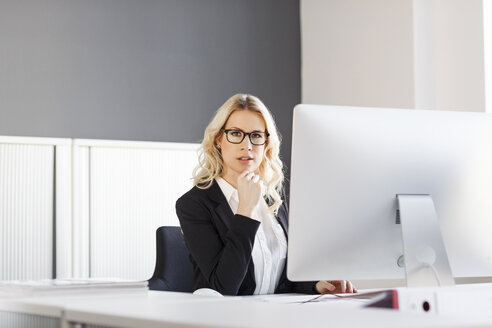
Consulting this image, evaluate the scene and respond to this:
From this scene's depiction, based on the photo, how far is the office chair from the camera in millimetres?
3299

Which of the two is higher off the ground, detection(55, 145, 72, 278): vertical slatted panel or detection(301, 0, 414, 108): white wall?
detection(301, 0, 414, 108): white wall

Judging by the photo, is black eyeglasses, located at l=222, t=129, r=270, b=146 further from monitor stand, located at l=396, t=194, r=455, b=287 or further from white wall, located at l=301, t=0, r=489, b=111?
white wall, located at l=301, t=0, r=489, b=111

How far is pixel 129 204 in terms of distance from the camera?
13.5 feet

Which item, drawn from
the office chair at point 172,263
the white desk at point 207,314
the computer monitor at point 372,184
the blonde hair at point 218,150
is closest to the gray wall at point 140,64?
the office chair at point 172,263

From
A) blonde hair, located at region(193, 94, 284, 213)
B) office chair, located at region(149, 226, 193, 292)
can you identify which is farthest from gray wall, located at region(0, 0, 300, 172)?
blonde hair, located at region(193, 94, 284, 213)

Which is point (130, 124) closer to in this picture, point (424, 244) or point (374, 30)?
point (374, 30)

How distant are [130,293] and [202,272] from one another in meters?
0.59

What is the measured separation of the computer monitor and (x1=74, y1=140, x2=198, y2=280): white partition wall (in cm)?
217

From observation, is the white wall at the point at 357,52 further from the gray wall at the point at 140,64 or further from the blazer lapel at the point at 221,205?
the blazer lapel at the point at 221,205

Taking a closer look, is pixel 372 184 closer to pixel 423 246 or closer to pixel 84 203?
pixel 423 246

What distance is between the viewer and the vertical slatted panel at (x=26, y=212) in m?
3.80

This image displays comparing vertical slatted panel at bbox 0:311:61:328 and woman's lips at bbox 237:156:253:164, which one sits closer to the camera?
vertical slatted panel at bbox 0:311:61:328

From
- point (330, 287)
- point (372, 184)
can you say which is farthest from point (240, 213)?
point (372, 184)

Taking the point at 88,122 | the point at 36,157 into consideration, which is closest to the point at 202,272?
the point at 36,157
